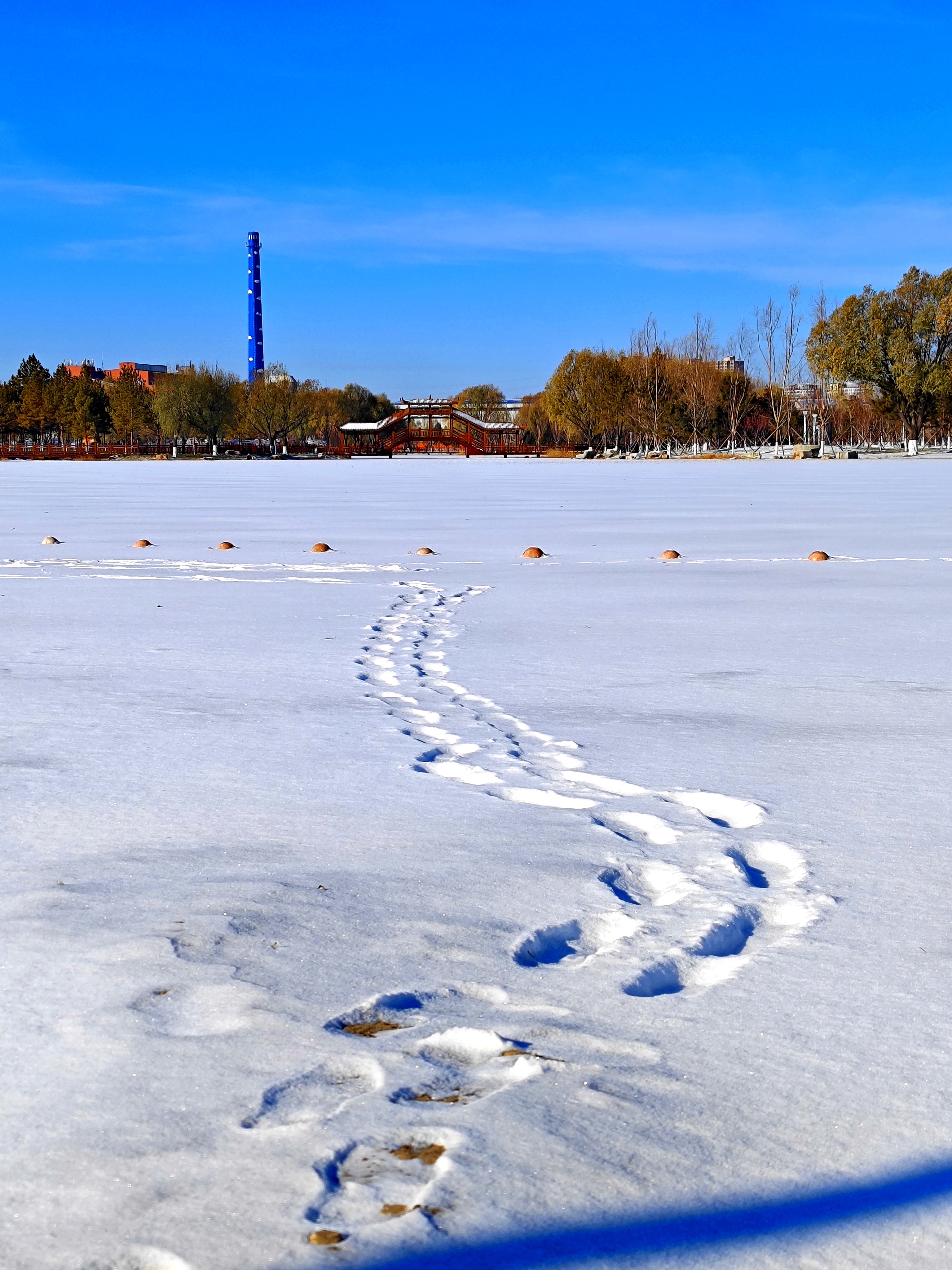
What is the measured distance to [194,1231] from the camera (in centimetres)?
144

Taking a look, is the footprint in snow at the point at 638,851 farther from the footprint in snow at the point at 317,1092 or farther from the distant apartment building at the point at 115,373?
the distant apartment building at the point at 115,373

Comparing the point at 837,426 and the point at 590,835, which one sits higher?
the point at 837,426

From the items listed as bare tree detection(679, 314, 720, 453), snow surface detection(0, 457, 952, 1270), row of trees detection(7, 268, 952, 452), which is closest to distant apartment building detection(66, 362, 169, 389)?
row of trees detection(7, 268, 952, 452)

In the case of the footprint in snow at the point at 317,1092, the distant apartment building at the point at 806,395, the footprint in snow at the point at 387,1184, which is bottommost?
the footprint in snow at the point at 387,1184

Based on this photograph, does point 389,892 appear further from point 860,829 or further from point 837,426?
point 837,426

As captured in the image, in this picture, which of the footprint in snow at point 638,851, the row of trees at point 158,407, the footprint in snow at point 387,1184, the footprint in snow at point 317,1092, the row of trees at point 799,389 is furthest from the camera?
the row of trees at point 158,407

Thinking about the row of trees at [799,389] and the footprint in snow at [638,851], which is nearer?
the footprint in snow at [638,851]

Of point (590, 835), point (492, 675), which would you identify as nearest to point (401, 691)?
point (492, 675)

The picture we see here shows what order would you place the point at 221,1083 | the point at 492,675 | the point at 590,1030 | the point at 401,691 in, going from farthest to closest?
the point at 492,675 → the point at 401,691 → the point at 590,1030 → the point at 221,1083

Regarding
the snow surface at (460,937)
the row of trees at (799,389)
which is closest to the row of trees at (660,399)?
the row of trees at (799,389)

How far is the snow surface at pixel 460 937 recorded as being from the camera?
1544 mm

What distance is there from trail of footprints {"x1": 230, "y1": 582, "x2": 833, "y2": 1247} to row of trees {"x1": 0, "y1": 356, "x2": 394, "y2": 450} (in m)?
91.1

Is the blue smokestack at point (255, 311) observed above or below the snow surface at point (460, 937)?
above

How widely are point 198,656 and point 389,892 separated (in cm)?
331
